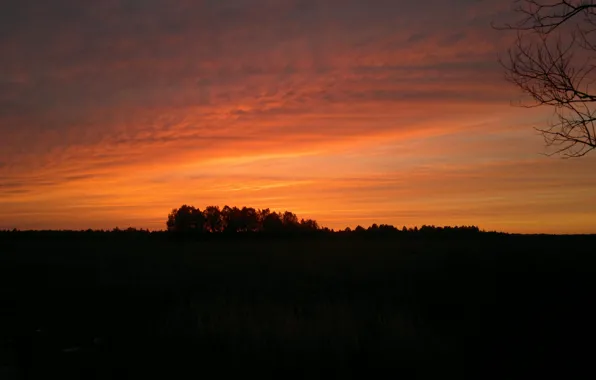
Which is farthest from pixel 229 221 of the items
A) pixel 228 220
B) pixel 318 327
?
pixel 318 327

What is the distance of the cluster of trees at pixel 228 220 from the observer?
99938mm

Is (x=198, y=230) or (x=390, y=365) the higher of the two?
(x=198, y=230)

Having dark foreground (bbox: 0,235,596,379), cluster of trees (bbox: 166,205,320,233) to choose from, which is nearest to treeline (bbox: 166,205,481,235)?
cluster of trees (bbox: 166,205,320,233)

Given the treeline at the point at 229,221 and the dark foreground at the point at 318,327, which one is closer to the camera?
the dark foreground at the point at 318,327

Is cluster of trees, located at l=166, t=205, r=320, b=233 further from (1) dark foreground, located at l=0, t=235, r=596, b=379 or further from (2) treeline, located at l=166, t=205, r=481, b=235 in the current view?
(1) dark foreground, located at l=0, t=235, r=596, b=379

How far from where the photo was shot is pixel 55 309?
18312 mm

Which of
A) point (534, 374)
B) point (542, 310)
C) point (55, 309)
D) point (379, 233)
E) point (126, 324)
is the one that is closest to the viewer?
point (534, 374)

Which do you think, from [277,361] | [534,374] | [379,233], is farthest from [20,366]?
[379,233]

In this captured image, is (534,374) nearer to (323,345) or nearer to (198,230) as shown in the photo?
(323,345)

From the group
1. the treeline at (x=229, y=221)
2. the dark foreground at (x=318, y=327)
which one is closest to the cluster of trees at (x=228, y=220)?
the treeline at (x=229, y=221)

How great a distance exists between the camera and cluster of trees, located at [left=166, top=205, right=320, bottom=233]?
99.9 m

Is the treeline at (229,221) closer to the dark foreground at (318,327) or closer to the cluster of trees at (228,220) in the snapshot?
the cluster of trees at (228,220)

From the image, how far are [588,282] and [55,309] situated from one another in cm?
1543

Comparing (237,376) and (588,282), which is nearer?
(237,376)
